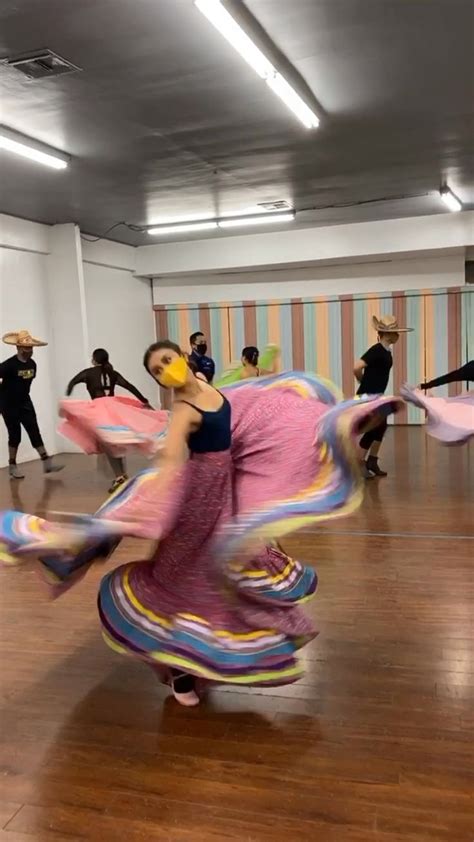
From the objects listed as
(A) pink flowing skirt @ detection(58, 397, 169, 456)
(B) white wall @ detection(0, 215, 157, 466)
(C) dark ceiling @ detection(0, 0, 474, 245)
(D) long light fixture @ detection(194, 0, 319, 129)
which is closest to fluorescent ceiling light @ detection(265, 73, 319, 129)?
(D) long light fixture @ detection(194, 0, 319, 129)

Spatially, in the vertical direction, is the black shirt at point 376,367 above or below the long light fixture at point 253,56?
below

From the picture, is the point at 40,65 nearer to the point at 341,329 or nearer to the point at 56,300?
the point at 56,300

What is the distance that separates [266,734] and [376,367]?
420 cm

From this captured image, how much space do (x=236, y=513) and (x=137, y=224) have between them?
7410mm

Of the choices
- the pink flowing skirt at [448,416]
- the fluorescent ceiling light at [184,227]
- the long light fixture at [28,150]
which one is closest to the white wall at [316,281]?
the fluorescent ceiling light at [184,227]

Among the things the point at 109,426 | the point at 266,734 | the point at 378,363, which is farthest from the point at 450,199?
the point at 266,734

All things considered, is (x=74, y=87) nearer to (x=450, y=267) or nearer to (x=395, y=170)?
(x=395, y=170)

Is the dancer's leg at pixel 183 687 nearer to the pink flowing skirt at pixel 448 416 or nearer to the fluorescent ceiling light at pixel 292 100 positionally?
the pink flowing skirt at pixel 448 416

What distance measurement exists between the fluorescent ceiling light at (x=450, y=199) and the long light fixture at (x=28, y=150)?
4.03 metres

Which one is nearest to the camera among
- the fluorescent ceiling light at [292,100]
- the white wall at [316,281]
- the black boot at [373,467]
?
the fluorescent ceiling light at [292,100]

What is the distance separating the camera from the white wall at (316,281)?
32.2ft

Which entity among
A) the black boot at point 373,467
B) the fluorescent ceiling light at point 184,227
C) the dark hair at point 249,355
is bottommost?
the black boot at point 373,467

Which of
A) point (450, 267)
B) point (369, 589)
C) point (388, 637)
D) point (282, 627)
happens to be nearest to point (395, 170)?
point (450, 267)

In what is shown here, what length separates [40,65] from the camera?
156 inches
